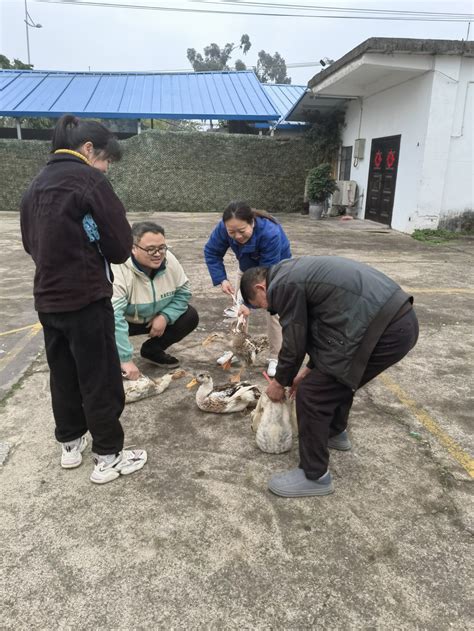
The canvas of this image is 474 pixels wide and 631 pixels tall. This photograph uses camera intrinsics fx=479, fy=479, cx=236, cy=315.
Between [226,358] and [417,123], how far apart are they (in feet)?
30.0

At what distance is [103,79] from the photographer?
750 inches

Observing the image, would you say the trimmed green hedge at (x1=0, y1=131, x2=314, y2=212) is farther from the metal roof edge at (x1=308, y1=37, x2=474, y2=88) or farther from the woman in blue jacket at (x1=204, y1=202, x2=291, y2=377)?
the woman in blue jacket at (x1=204, y1=202, x2=291, y2=377)

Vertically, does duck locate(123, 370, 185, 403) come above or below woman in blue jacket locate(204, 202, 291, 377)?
below

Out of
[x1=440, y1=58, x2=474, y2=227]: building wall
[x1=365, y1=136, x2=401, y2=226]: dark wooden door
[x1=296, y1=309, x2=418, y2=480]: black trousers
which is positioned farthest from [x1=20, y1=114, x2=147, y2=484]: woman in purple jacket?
[x1=365, y1=136, x2=401, y2=226]: dark wooden door

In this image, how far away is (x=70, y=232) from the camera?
2.04 meters

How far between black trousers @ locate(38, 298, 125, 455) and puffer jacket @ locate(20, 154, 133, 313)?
10 cm

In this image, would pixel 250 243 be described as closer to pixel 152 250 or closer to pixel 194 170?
pixel 152 250

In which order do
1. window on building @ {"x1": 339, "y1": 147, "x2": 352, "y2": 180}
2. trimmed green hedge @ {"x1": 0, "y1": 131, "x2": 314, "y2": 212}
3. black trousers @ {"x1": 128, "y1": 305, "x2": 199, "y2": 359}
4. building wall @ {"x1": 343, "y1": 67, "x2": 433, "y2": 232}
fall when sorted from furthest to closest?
trimmed green hedge @ {"x1": 0, "y1": 131, "x2": 314, "y2": 212}, window on building @ {"x1": 339, "y1": 147, "x2": 352, "y2": 180}, building wall @ {"x1": 343, "y1": 67, "x2": 433, "y2": 232}, black trousers @ {"x1": 128, "y1": 305, "x2": 199, "y2": 359}

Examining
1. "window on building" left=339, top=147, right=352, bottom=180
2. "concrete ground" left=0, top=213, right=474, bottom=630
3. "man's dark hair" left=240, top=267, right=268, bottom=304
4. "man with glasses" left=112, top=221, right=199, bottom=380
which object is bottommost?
"concrete ground" left=0, top=213, right=474, bottom=630

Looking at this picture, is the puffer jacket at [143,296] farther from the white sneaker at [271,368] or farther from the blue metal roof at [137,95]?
the blue metal roof at [137,95]

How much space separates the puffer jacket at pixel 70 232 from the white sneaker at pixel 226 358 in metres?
1.92

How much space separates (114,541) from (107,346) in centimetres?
88

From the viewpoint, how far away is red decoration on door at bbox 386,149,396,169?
12.0m

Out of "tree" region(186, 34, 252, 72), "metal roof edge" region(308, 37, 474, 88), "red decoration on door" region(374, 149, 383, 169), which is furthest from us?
"tree" region(186, 34, 252, 72)
